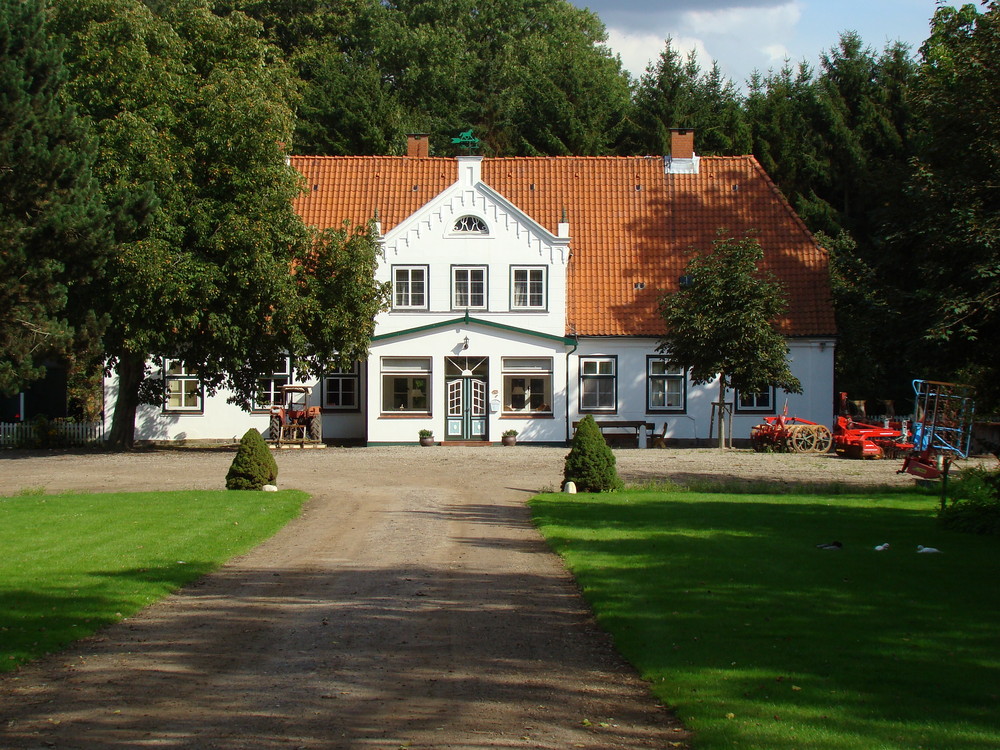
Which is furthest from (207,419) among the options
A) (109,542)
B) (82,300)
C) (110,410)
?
(109,542)

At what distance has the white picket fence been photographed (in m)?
35.9

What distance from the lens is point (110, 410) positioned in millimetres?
38188

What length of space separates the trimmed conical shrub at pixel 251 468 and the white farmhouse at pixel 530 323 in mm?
14581

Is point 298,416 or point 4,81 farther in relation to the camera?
point 298,416

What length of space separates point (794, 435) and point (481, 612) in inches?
971

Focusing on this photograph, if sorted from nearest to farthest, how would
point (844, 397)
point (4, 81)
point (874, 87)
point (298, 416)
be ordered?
point (4, 81) < point (298, 416) < point (844, 397) < point (874, 87)

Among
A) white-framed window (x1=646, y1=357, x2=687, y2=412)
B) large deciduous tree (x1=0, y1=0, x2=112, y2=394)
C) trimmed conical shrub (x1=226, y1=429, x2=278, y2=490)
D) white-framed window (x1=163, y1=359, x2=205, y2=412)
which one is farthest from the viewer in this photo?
white-framed window (x1=163, y1=359, x2=205, y2=412)

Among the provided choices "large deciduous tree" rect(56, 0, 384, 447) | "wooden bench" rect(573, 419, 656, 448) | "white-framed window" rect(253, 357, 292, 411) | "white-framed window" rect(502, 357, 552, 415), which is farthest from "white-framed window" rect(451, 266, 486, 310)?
"white-framed window" rect(253, 357, 292, 411)

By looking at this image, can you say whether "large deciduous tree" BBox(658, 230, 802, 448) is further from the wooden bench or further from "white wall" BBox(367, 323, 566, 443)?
"white wall" BBox(367, 323, 566, 443)

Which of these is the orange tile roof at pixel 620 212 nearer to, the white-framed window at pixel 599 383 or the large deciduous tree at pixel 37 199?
the white-framed window at pixel 599 383

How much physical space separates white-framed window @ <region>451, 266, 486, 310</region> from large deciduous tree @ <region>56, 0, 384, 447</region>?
179 inches

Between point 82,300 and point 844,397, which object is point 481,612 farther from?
point 844,397

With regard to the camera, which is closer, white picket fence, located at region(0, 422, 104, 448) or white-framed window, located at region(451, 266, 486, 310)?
white picket fence, located at region(0, 422, 104, 448)

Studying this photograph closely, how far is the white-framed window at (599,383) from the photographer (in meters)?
37.5
